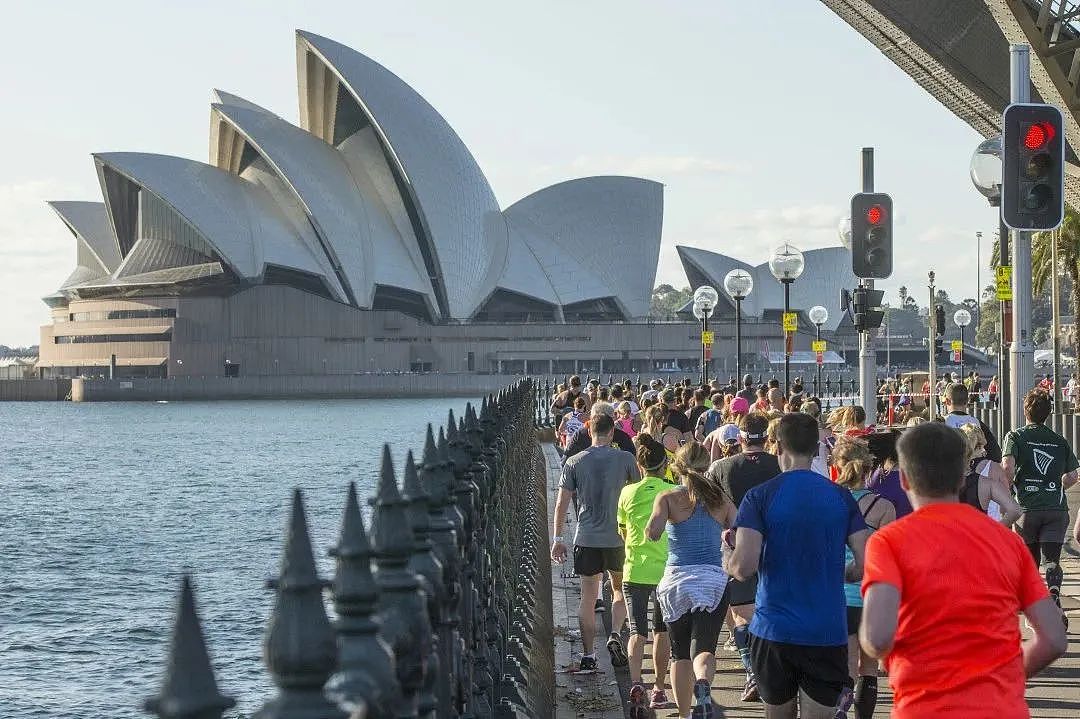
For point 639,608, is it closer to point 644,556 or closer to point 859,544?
point 644,556

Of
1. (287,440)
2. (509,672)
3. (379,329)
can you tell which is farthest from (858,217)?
(379,329)

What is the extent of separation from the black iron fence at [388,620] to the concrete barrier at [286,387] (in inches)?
3482

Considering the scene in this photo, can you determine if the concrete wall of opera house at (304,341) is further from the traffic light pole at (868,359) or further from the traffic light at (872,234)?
the traffic light at (872,234)

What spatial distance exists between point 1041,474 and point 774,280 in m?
99.2

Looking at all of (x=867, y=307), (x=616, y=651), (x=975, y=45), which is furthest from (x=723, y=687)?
(x=975, y=45)

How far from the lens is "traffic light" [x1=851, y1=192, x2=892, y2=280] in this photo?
14055 mm

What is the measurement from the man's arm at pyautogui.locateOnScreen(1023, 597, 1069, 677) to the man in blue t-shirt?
4.67 feet

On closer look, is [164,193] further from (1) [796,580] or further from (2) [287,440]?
(1) [796,580]

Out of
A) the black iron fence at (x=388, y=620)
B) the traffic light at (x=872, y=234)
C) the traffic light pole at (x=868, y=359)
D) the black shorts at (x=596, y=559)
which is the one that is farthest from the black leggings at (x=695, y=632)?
the traffic light pole at (x=868, y=359)

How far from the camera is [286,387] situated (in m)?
94.2

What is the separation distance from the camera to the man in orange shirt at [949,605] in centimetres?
341

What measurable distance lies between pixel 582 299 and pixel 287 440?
44.5 m

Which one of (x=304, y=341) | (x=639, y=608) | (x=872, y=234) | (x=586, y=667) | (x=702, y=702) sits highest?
(x=304, y=341)

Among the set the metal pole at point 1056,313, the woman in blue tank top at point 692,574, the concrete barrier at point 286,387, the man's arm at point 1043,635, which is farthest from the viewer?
the concrete barrier at point 286,387
